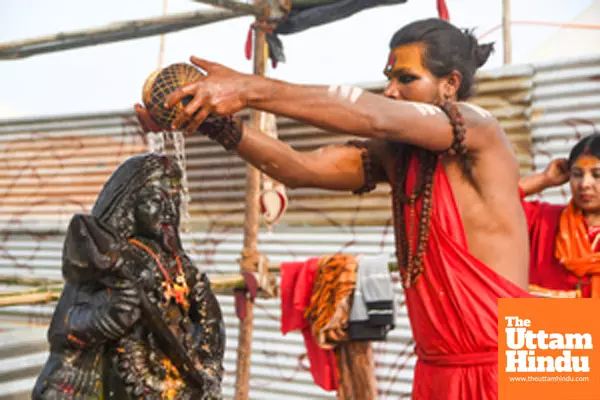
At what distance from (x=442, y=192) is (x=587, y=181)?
1656mm

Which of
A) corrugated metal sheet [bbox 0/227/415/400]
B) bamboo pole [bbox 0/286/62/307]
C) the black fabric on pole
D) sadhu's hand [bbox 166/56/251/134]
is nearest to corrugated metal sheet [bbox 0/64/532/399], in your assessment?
corrugated metal sheet [bbox 0/227/415/400]

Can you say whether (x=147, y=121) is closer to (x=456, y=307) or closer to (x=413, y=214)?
(x=413, y=214)

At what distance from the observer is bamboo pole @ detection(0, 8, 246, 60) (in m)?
4.05

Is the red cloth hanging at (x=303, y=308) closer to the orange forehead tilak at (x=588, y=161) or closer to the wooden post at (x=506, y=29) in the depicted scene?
the orange forehead tilak at (x=588, y=161)

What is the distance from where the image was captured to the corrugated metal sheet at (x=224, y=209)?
476 centimetres

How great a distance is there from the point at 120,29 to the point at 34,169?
2921 mm

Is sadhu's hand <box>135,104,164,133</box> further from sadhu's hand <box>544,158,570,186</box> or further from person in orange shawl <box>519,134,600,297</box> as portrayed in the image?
sadhu's hand <box>544,158,570,186</box>

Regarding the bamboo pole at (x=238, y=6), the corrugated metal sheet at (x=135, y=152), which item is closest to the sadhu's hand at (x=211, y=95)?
the bamboo pole at (x=238, y=6)

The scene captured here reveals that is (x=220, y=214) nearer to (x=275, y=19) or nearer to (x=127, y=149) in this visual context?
(x=127, y=149)

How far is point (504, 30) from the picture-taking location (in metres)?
4.84

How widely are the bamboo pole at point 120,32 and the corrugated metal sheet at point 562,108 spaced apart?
7.01 feet

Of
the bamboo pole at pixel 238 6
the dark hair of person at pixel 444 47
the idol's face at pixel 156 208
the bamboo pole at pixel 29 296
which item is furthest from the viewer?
the bamboo pole at pixel 238 6

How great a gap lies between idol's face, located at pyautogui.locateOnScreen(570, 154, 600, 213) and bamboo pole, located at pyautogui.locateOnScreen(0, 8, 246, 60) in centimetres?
211

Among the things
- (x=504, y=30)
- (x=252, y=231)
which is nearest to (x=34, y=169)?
(x=252, y=231)
